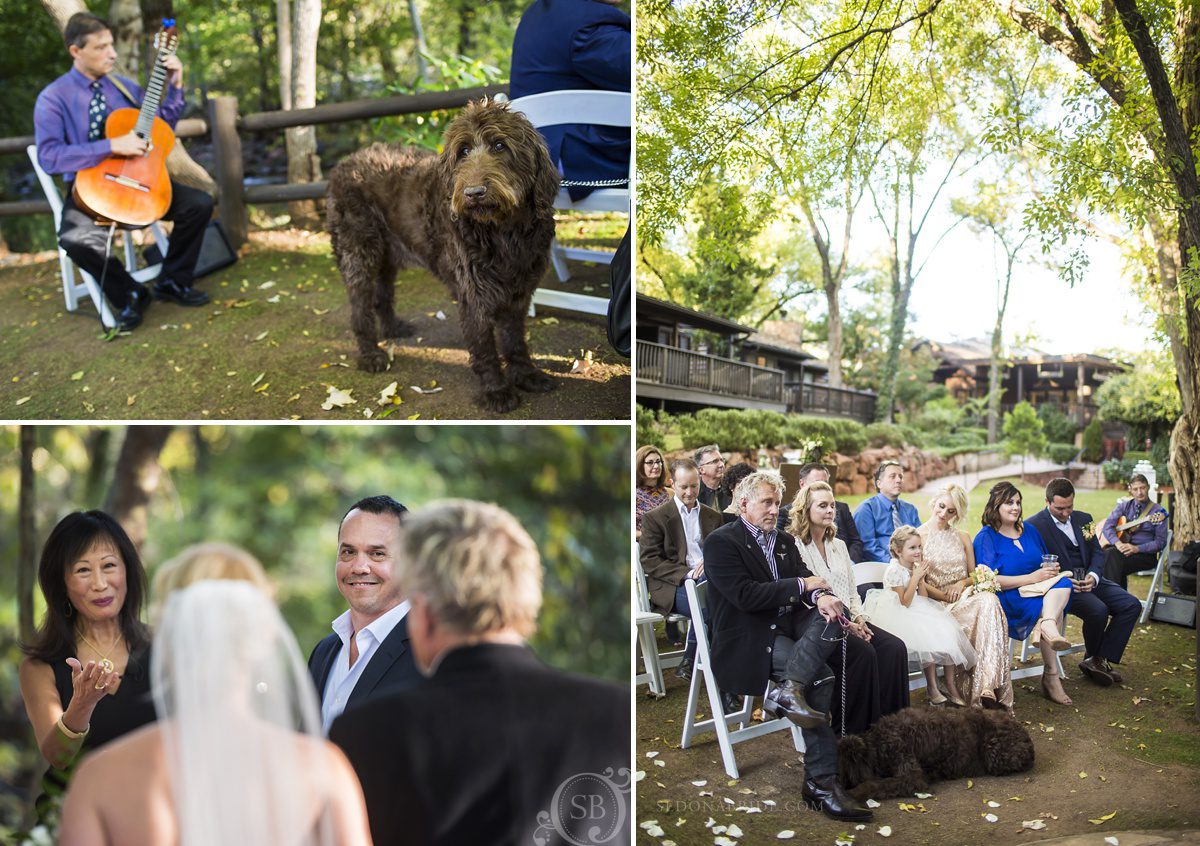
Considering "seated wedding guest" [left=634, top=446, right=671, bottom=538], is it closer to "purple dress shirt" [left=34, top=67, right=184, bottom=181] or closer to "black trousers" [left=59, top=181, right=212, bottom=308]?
"black trousers" [left=59, top=181, right=212, bottom=308]

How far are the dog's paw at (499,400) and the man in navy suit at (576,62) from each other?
27.4 inches

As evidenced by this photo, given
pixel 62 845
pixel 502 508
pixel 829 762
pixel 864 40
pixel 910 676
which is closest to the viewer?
pixel 62 845

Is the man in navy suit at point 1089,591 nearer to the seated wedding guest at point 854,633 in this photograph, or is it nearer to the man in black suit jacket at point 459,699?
the seated wedding guest at point 854,633

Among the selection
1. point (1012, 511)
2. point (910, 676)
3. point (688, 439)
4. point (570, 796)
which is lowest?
point (570, 796)

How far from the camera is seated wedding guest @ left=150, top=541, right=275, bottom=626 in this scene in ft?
8.67

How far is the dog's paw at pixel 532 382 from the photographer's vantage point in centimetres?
305

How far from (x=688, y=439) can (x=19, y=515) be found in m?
2.19

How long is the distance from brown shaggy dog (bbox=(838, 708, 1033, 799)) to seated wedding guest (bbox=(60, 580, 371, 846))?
1.64 m

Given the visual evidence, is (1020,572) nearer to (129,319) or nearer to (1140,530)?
(1140,530)

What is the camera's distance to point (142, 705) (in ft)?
9.14

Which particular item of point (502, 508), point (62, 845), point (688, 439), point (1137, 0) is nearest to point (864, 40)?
point (1137, 0)

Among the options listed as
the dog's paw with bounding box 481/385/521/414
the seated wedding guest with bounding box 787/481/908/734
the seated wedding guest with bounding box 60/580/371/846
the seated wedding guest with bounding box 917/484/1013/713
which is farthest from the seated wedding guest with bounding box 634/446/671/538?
the seated wedding guest with bounding box 60/580/371/846

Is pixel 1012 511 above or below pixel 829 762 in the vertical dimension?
above

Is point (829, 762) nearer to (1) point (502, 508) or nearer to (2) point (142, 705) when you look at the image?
(1) point (502, 508)
